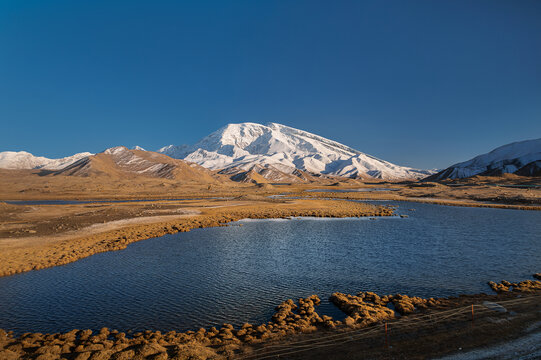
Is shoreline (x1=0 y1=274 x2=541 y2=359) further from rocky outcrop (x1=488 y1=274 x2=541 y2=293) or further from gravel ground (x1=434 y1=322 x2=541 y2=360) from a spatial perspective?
rocky outcrop (x1=488 y1=274 x2=541 y2=293)

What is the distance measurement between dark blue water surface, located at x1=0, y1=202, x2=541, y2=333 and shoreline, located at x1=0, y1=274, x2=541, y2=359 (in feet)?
4.85

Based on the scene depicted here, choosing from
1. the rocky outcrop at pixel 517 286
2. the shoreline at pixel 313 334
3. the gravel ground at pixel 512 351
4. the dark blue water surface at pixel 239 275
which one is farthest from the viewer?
the rocky outcrop at pixel 517 286

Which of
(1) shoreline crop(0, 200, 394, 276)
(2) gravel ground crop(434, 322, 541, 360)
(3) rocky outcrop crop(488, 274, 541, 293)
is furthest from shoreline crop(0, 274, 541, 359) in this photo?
(1) shoreline crop(0, 200, 394, 276)

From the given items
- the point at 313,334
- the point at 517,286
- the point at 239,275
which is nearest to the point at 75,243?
the point at 239,275

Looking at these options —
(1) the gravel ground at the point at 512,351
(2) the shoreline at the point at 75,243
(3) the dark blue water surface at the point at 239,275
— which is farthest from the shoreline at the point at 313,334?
(2) the shoreline at the point at 75,243

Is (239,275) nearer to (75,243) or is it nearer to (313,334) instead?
(313,334)

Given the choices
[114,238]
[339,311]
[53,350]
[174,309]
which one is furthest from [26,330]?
[114,238]

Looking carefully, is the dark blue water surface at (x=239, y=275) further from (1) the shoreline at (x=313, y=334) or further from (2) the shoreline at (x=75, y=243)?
(2) the shoreline at (x=75, y=243)

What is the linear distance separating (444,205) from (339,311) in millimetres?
86625

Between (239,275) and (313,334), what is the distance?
1144 centimetres

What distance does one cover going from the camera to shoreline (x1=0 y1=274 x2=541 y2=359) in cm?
1265

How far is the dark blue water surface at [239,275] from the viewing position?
17812 millimetres

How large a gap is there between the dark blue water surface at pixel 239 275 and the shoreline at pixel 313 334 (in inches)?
58.2

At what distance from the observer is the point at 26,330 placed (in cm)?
1580
